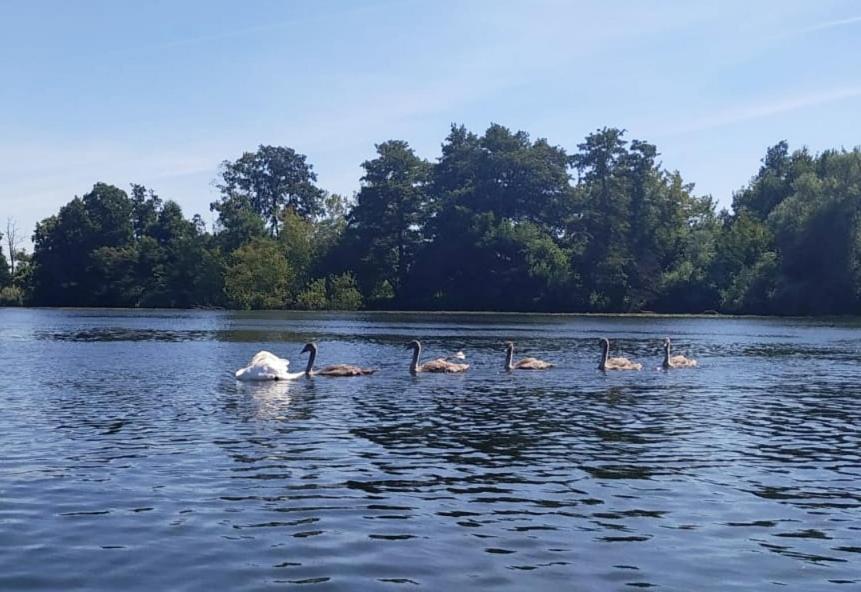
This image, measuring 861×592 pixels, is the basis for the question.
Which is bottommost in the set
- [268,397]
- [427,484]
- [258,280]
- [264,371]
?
[427,484]

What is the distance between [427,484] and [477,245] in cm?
11688

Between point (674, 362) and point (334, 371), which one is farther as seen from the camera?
point (674, 362)

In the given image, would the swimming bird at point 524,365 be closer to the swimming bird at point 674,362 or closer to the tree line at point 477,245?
the swimming bird at point 674,362

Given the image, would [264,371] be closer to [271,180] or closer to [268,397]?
[268,397]

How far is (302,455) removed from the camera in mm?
20547

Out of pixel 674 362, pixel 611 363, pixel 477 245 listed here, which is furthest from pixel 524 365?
pixel 477 245

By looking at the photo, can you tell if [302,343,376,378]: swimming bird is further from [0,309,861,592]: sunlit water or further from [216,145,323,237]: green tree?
[216,145,323,237]: green tree

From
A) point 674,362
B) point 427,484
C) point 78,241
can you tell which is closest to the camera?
point 427,484

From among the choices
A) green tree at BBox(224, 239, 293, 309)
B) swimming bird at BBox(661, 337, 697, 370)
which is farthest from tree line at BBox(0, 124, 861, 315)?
swimming bird at BBox(661, 337, 697, 370)

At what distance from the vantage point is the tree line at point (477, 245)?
413 ft

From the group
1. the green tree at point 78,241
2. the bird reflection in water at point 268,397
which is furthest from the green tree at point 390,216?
the bird reflection in water at point 268,397

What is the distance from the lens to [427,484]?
58.8 feet

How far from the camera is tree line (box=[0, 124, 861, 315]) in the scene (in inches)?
4958

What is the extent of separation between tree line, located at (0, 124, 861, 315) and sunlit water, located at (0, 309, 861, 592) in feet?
281
